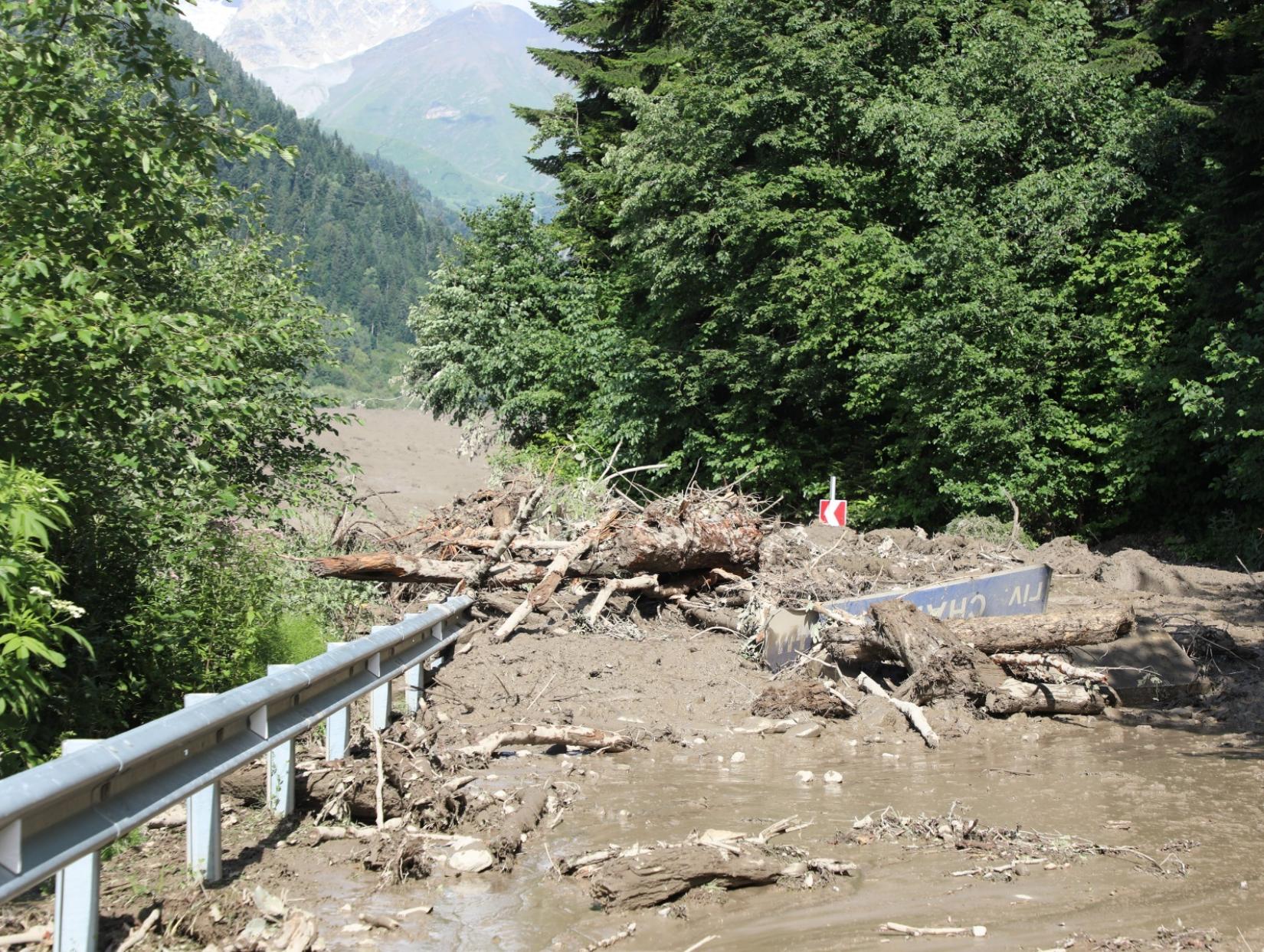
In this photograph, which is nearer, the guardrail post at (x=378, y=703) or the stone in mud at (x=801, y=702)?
the guardrail post at (x=378, y=703)

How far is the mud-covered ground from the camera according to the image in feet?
14.1

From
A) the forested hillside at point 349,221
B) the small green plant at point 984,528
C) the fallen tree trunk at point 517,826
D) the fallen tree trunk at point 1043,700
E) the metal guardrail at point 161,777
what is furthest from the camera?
the forested hillside at point 349,221

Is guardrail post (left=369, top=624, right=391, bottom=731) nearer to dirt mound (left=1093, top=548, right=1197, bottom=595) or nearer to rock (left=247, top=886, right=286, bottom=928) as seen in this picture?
rock (left=247, top=886, right=286, bottom=928)

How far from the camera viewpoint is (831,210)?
23672 mm

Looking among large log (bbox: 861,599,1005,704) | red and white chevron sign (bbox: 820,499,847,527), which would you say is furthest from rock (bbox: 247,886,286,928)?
red and white chevron sign (bbox: 820,499,847,527)

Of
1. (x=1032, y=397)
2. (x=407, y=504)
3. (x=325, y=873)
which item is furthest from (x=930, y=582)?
(x=407, y=504)

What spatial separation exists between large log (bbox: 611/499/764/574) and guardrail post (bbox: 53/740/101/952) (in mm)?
8239

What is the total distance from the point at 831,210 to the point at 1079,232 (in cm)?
502

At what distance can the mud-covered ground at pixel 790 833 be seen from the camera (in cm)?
431

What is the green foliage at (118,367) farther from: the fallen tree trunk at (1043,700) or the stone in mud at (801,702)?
the fallen tree trunk at (1043,700)

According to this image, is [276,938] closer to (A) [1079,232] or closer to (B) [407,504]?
(A) [1079,232]

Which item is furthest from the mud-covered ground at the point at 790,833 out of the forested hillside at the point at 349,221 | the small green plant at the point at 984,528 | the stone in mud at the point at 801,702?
the forested hillside at the point at 349,221

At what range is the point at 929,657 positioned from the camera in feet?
28.8

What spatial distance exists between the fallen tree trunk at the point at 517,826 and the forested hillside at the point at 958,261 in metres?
14.6
